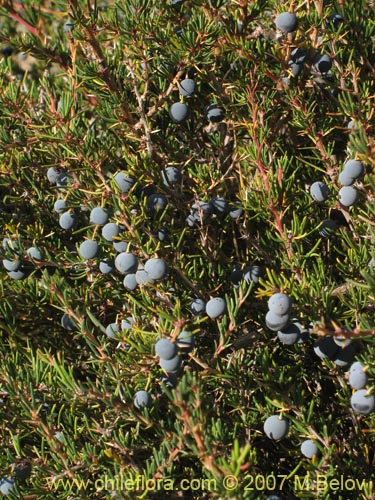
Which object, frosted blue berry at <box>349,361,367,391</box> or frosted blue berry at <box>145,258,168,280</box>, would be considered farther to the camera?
frosted blue berry at <box>145,258,168,280</box>

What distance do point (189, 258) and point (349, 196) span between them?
17.6 inches

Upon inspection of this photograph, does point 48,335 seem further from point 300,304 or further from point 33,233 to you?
point 300,304

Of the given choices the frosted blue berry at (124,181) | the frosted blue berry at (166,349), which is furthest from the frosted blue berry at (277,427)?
the frosted blue berry at (124,181)

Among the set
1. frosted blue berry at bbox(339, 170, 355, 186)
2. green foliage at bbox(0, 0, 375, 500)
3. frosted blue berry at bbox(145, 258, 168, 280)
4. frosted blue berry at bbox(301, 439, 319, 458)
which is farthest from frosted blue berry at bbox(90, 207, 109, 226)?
frosted blue berry at bbox(301, 439, 319, 458)

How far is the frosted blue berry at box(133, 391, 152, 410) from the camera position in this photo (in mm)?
1175

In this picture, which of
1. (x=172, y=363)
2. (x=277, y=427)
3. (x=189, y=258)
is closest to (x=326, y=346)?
(x=277, y=427)

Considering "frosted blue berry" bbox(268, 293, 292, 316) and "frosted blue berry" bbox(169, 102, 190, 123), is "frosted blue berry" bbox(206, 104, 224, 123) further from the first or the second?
"frosted blue berry" bbox(268, 293, 292, 316)

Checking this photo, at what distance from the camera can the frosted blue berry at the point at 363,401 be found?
106cm

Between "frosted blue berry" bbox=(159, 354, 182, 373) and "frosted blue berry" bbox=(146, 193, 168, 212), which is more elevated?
"frosted blue berry" bbox=(146, 193, 168, 212)

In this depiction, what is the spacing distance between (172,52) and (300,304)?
73cm

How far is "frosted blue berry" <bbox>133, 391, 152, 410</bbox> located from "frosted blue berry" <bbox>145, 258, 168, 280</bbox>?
252 millimetres

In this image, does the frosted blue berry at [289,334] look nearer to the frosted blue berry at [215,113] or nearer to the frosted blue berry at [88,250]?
the frosted blue berry at [88,250]

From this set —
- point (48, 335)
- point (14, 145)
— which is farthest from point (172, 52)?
point (48, 335)

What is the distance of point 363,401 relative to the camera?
1.06 m
